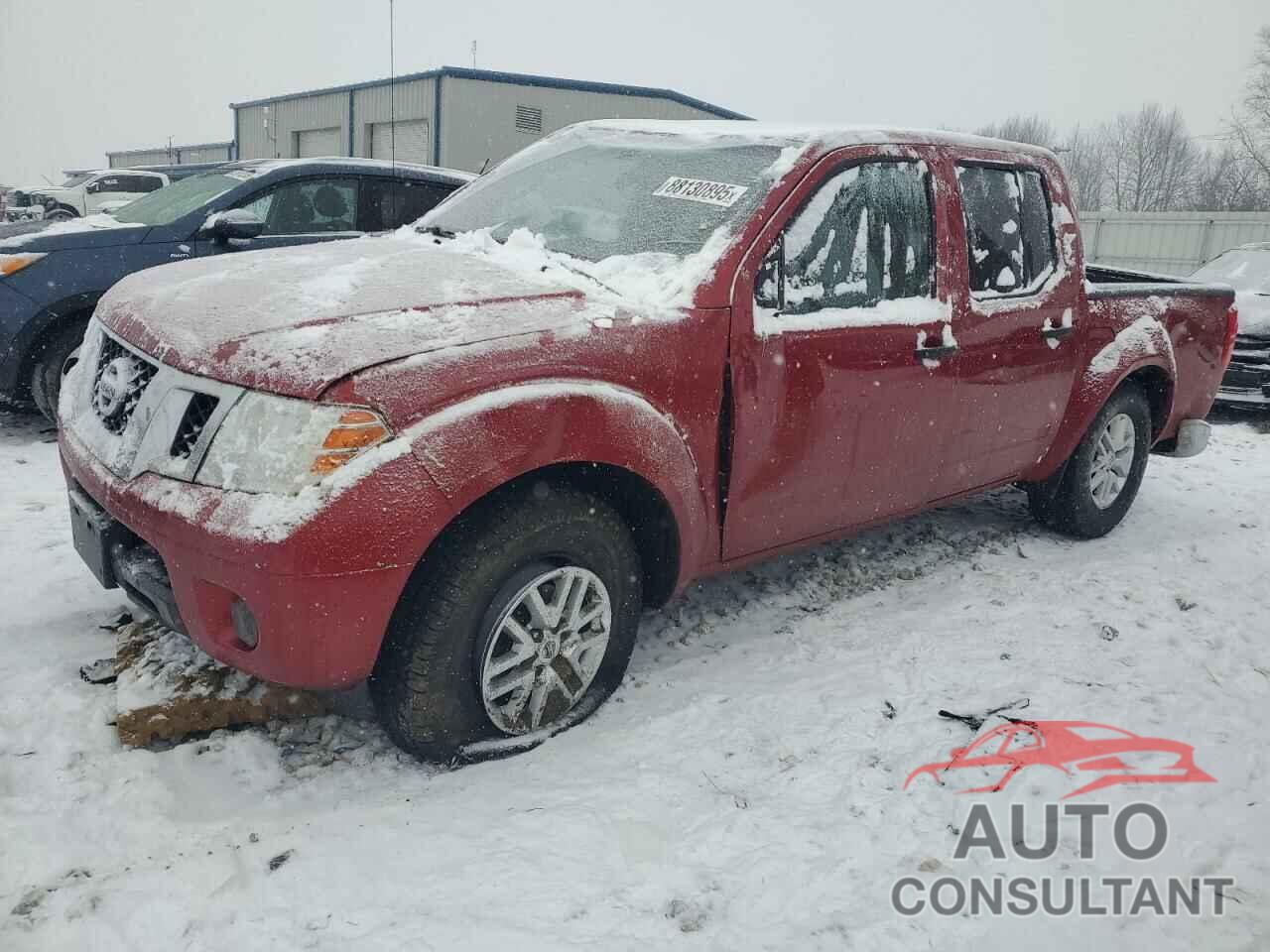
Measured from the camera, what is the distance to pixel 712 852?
7.72 ft

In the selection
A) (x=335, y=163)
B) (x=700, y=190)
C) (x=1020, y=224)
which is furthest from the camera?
(x=335, y=163)

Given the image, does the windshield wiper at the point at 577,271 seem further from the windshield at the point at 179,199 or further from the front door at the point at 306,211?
the windshield at the point at 179,199

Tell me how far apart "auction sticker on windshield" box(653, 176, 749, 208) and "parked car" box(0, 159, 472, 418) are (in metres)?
3.12

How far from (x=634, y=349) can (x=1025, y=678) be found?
181 centimetres

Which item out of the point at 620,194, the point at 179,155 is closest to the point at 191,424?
the point at 620,194

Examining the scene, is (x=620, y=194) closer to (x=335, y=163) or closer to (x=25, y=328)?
(x=25, y=328)

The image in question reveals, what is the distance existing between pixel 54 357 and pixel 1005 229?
4852 mm

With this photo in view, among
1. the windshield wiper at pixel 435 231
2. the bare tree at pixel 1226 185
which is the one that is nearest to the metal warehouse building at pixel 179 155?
the windshield wiper at pixel 435 231

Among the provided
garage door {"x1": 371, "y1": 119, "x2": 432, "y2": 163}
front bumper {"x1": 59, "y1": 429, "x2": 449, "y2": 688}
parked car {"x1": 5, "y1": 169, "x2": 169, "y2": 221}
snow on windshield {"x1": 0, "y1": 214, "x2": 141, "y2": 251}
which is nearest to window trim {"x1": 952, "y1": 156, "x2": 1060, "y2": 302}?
front bumper {"x1": 59, "y1": 429, "x2": 449, "y2": 688}

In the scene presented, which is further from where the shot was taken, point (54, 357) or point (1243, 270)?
point (1243, 270)

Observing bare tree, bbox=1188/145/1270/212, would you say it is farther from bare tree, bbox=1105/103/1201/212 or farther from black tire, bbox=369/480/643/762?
black tire, bbox=369/480/643/762

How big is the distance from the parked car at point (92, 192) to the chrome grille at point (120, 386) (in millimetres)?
16516

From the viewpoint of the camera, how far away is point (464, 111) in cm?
2161

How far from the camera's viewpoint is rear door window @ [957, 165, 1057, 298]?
3.68 metres
